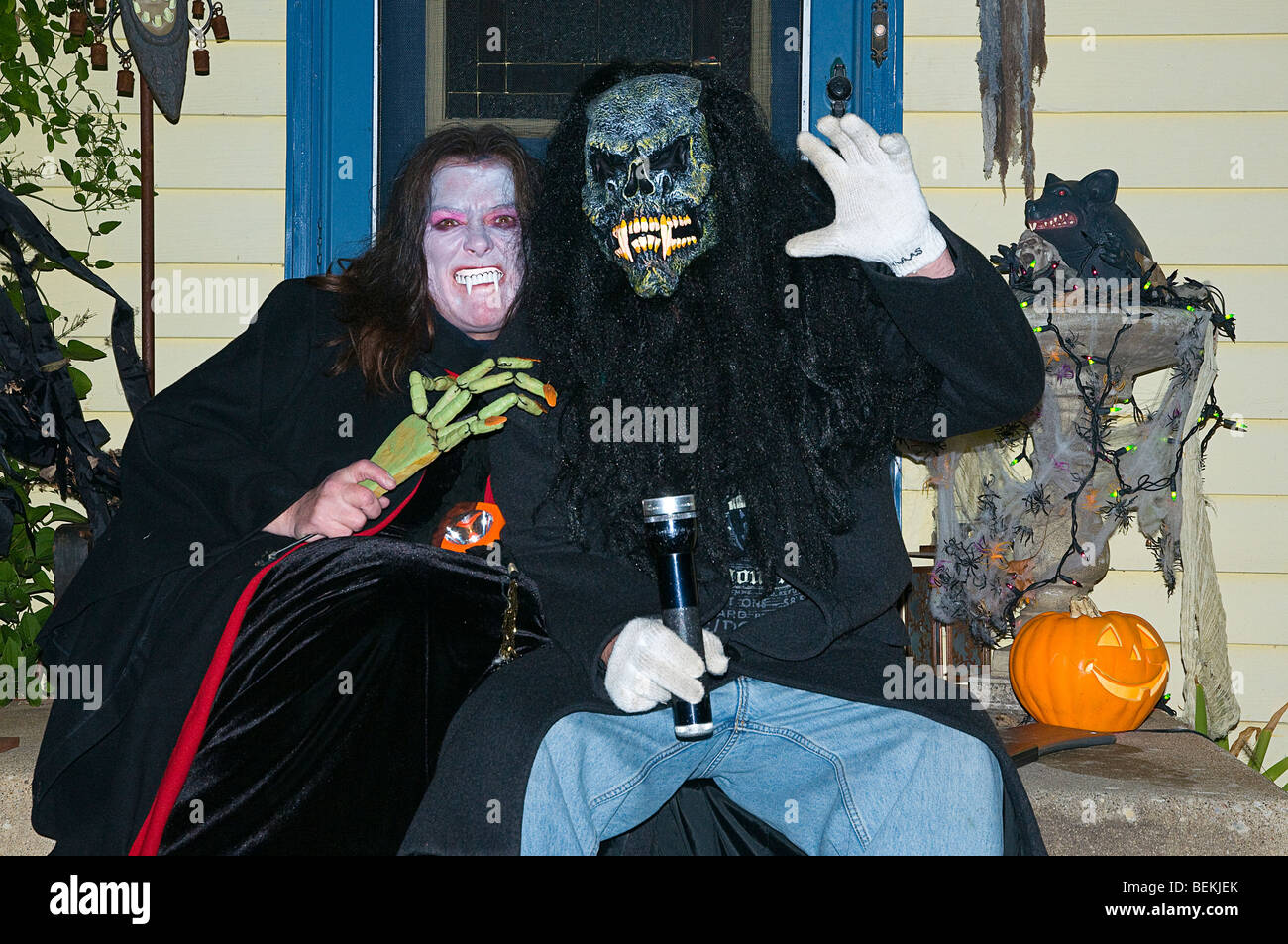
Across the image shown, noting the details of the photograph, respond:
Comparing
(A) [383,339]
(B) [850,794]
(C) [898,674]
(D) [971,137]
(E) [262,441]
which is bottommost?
(B) [850,794]

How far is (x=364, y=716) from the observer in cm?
213

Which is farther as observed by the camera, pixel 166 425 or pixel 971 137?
pixel 971 137

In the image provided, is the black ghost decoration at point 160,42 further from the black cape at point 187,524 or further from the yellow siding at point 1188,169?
the black cape at point 187,524

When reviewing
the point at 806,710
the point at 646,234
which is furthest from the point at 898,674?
the point at 646,234

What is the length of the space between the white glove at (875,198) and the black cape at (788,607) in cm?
4

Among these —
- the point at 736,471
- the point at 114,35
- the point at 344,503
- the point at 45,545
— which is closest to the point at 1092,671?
the point at 736,471

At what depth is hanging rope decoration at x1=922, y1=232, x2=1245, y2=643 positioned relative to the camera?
3.05 metres

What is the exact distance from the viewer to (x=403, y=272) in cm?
270

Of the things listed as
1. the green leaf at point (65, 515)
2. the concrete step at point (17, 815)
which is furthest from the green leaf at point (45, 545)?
the concrete step at point (17, 815)

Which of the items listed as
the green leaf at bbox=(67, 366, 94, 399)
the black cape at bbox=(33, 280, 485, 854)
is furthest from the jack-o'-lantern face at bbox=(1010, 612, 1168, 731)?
Answer: the green leaf at bbox=(67, 366, 94, 399)

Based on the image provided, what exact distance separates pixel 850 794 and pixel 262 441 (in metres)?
1.57

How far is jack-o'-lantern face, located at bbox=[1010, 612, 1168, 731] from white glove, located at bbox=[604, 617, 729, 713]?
154 cm
